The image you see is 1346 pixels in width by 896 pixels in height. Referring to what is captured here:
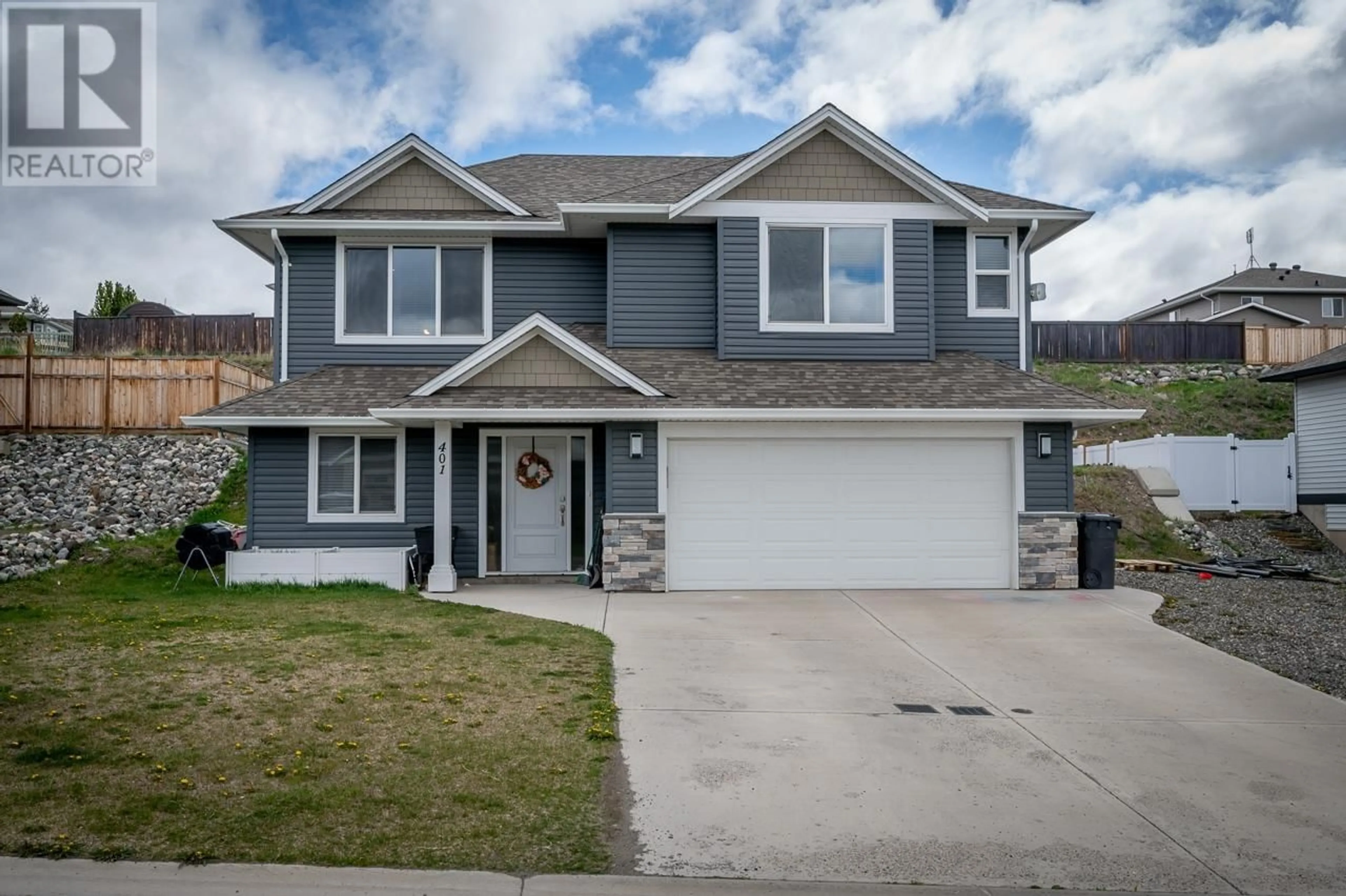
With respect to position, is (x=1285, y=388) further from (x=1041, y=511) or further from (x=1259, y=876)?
(x=1259, y=876)

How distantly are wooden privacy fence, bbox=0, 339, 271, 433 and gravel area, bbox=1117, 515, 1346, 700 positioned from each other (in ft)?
63.8

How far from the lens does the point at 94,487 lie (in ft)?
61.4

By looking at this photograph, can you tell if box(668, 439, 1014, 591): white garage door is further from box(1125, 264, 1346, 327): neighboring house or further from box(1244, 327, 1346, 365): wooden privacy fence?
box(1125, 264, 1346, 327): neighboring house

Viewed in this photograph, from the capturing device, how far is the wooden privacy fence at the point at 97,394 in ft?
69.1

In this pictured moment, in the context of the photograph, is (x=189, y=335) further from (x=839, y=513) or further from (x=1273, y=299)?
(x=1273, y=299)

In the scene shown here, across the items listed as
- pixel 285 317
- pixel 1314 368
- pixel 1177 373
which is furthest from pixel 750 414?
pixel 1177 373

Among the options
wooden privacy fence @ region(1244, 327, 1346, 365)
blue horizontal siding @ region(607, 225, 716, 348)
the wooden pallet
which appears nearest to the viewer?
blue horizontal siding @ region(607, 225, 716, 348)

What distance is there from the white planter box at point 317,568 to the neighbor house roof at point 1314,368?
60.9 ft

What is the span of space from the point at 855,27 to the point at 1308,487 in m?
13.8

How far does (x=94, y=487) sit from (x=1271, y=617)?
19841mm

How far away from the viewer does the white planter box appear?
519 inches

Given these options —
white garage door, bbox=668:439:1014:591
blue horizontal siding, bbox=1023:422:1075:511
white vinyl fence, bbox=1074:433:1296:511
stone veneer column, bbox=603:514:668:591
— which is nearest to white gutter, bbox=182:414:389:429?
stone veneer column, bbox=603:514:668:591

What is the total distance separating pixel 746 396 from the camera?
1326cm

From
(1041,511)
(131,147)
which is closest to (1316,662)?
(1041,511)
